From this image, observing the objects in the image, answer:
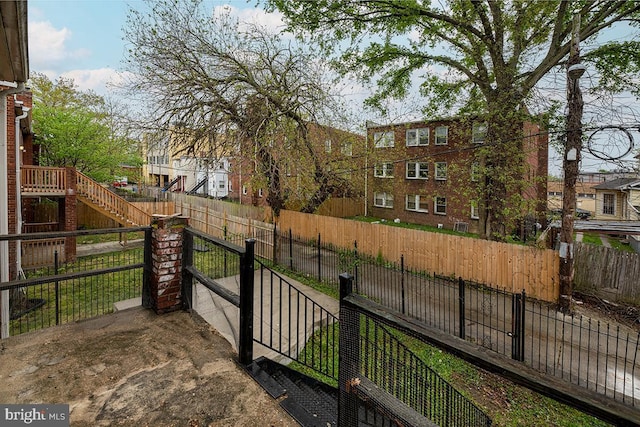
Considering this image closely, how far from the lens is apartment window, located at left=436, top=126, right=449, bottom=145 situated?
1858 cm

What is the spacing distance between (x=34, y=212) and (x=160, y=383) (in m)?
18.1

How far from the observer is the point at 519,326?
5.38 m

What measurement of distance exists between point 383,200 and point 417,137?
4.97m

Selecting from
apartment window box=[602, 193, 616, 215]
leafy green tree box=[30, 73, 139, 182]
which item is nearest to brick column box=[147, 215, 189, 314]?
leafy green tree box=[30, 73, 139, 182]

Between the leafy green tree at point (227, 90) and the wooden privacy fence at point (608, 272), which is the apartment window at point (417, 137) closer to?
the leafy green tree at point (227, 90)

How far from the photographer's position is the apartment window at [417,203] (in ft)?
66.6

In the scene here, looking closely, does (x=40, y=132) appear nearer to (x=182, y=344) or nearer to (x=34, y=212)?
(x=34, y=212)

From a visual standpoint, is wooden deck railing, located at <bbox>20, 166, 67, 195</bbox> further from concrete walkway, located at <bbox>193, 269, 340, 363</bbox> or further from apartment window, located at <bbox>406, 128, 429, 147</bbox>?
apartment window, located at <bbox>406, 128, 429, 147</bbox>

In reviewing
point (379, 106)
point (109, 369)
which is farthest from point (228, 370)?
point (379, 106)

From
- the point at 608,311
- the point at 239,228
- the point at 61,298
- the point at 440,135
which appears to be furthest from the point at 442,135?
the point at 61,298

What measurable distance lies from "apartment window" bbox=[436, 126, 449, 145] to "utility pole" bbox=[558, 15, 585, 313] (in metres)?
11.1

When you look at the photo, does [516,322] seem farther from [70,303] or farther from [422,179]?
[422,179]

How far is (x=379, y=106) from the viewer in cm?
1312

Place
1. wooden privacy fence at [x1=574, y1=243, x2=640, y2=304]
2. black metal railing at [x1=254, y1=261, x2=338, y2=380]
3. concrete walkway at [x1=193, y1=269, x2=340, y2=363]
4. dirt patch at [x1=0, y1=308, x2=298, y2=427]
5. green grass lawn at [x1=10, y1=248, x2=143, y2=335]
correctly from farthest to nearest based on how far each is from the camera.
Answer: wooden privacy fence at [x1=574, y1=243, x2=640, y2=304] < green grass lawn at [x1=10, y1=248, x2=143, y2=335] < concrete walkway at [x1=193, y1=269, x2=340, y2=363] < black metal railing at [x1=254, y1=261, x2=338, y2=380] < dirt patch at [x1=0, y1=308, x2=298, y2=427]
